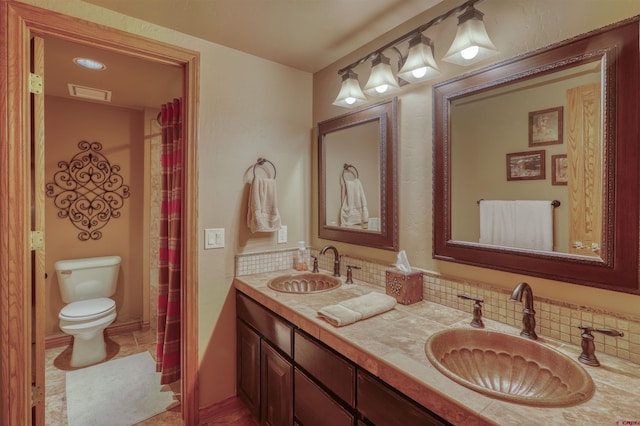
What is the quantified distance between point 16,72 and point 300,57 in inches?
58.1

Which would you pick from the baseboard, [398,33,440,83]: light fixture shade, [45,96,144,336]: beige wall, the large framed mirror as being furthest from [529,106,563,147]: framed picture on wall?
the baseboard

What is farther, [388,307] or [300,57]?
[300,57]

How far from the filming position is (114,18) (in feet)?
5.31

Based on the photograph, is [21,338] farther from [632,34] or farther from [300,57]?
[632,34]

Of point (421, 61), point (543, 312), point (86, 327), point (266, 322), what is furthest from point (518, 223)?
point (86, 327)

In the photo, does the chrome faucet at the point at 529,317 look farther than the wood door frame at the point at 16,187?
No

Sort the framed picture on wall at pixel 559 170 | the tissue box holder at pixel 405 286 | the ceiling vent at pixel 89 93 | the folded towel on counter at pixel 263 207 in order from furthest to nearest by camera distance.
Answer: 1. the ceiling vent at pixel 89 93
2. the folded towel on counter at pixel 263 207
3. the tissue box holder at pixel 405 286
4. the framed picture on wall at pixel 559 170

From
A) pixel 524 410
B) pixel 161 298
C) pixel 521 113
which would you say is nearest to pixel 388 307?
pixel 524 410

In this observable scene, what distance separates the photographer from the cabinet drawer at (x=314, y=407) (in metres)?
1.18

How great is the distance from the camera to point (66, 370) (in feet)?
8.27

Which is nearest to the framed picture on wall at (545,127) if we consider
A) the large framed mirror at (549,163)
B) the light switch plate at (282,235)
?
the large framed mirror at (549,163)

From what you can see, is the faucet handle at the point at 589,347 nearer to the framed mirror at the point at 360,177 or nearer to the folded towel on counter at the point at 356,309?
the folded towel on counter at the point at 356,309

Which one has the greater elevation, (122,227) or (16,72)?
(16,72)

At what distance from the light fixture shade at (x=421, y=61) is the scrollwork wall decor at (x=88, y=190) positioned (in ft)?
9.76
